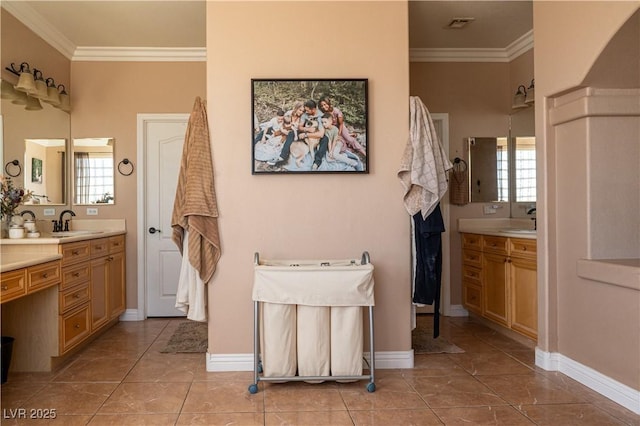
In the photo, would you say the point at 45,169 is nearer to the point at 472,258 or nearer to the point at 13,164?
the point at 13,164

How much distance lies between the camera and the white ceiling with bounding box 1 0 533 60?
12.0 ft

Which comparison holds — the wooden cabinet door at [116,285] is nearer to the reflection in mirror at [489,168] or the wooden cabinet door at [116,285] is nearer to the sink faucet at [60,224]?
the sink faucet at [60,224]

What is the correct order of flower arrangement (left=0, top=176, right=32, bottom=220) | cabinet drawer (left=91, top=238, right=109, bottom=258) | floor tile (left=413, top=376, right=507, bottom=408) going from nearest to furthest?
floor tile (left=413, top=376, right=507, bottom=408) < flower arrangement (left=0, top=176, right=32, bottom=220) < cabinet drawer (left=91, top=238, right=109, bottom=258)

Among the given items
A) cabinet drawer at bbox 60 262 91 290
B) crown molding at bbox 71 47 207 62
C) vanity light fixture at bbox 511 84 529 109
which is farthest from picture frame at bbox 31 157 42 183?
vanity light fixture at bbox 511 84 529 109

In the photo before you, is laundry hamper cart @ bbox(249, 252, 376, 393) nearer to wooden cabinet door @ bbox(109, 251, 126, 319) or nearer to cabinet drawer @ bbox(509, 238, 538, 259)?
cabinet drawer @ bbox(509, 238, 538, 259)

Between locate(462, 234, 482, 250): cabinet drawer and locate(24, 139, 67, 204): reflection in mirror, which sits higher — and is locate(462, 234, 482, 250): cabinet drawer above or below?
below

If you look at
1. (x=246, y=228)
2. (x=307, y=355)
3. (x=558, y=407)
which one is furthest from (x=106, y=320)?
(x=558, y=407)

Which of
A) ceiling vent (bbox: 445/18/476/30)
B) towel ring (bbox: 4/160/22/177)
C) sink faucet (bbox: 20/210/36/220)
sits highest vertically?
ceiling vent (bbox: 445/18/476/30)

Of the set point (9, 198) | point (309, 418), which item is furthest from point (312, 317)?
point (9, 198)

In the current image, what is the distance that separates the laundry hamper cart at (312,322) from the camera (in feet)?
8.86

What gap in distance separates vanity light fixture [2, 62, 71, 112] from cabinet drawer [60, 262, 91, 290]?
1.36 metres

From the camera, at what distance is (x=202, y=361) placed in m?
3.33

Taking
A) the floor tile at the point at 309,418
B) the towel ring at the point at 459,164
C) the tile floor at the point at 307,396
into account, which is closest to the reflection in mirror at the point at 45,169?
the tile floor at the point at 307,396

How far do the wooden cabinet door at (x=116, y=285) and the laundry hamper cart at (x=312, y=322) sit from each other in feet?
6.83
